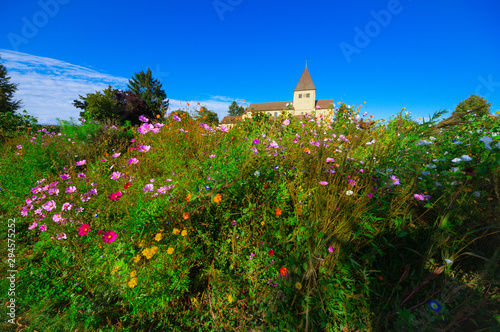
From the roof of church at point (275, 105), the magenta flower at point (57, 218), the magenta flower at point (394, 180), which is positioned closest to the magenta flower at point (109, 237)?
the magenta flower at point (57, 218)

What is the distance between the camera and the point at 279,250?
1.49 metres

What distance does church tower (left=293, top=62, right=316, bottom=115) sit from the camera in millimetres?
40312

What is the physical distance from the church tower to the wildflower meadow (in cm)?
4118

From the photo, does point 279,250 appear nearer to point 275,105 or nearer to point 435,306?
point 435,306

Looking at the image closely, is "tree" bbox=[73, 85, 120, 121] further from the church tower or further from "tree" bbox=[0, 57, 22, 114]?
the church tower

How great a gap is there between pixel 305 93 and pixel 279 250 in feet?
146

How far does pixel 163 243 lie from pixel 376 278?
1.70 metres

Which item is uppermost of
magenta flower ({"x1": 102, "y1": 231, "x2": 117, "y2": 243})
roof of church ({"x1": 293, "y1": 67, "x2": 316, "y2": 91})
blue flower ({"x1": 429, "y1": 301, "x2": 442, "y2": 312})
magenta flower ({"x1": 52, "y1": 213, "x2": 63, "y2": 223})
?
roof of church ({"x1": 293, "y1": 67, "x2": 316, "y2": 91})

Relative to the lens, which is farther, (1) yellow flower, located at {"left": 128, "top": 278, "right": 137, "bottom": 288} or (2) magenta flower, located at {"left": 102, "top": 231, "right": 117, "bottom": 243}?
(2) magenta flower, located at {"left": 102, "top": 231, "right": 117, "bottom": 243}

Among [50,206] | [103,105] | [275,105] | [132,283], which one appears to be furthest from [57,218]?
[275,105]

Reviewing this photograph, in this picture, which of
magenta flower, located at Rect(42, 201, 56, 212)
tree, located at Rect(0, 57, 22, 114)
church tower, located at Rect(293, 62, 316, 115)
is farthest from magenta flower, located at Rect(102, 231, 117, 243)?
church tower, located at Rect(293, 62, 316, 115)

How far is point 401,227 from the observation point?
1440 millimetres

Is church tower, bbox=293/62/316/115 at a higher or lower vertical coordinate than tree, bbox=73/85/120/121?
higher

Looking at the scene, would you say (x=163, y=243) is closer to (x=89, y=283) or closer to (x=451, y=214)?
(x=89, y=283)
